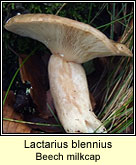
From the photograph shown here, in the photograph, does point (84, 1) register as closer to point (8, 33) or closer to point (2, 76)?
point (8, 33)

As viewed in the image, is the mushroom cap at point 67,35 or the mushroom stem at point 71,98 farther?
the mushroom stem at point 71,98

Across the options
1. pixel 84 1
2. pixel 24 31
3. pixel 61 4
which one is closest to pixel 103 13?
pixel 84 1

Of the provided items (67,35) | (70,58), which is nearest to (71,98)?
(70,58)

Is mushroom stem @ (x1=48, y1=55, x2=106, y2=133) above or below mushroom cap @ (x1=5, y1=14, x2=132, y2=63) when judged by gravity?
below

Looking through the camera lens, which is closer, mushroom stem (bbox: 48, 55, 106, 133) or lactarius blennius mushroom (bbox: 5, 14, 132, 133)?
lactarius blennius mushroom (bbox: 5, 14, 132, 133)

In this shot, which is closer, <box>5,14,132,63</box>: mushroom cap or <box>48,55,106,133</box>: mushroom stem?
<box>5,14,132,63</box>: mushroom cap

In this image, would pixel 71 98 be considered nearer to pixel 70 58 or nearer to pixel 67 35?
pixel 70 58

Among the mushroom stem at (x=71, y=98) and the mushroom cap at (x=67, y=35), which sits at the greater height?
the mushroom cap at (x=67, y=35)
